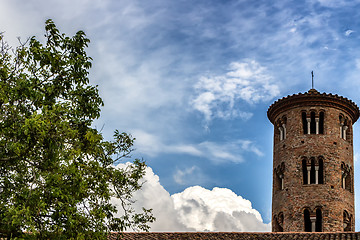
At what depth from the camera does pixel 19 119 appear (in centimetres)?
1330

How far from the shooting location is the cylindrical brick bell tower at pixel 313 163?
122ft

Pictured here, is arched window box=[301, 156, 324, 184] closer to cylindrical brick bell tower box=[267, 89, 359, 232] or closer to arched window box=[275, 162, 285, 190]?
cylindrical brick bell tower box=[267, 89, 359, 232]

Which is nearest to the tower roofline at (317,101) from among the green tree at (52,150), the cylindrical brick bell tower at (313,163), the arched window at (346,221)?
the cylindrical brick bell tower at (313,163)

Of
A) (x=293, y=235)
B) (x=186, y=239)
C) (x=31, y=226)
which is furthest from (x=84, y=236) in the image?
(x=293, y=235)

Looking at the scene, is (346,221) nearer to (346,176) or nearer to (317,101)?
(346,176)

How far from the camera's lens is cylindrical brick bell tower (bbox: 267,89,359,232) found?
37.2 m

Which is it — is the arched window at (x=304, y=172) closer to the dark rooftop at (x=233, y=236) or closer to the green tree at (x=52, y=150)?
the dark rooftop at (x=233, y=236)

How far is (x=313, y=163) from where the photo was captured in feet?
126

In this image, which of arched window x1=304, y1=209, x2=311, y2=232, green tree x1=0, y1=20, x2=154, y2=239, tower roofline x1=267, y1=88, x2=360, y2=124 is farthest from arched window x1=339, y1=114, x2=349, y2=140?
green tree x1=0, y1=20, x2=154, y2=239

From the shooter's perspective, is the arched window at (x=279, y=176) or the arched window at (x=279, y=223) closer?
the arched window at (x=279, y=223)

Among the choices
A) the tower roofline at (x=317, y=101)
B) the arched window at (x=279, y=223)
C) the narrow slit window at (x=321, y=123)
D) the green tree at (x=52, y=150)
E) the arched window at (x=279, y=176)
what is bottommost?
the green tree at (x=52, y=150)

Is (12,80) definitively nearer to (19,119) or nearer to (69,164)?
(19,119)

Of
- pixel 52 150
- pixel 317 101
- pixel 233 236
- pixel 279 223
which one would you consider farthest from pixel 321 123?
pixel 52 150

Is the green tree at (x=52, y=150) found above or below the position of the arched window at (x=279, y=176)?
below
